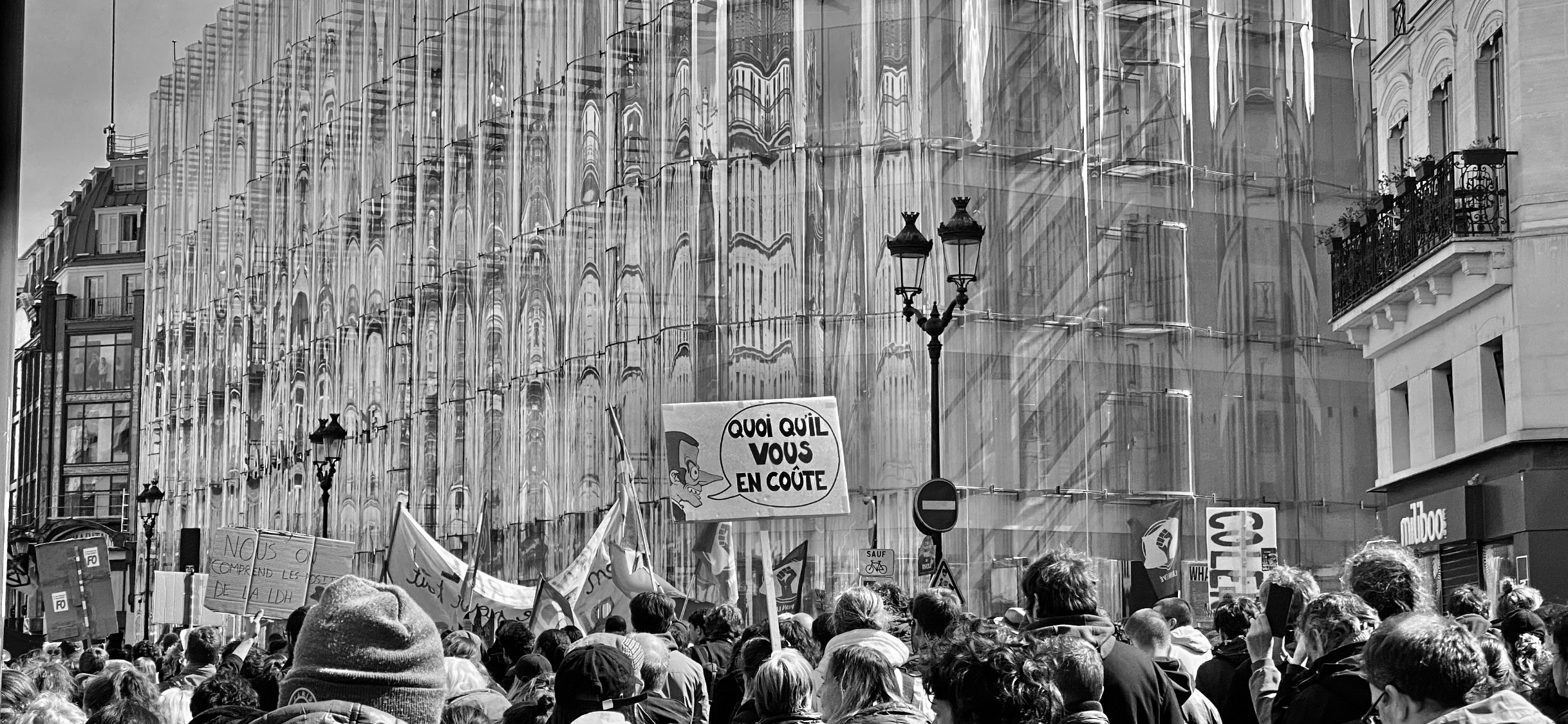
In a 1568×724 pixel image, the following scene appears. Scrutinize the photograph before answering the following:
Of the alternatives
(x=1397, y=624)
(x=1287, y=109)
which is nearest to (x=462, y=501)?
(x=1287, y=109)

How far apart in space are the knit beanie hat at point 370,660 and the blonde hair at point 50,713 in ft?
8.32

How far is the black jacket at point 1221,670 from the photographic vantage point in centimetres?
891

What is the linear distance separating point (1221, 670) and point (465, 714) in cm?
382

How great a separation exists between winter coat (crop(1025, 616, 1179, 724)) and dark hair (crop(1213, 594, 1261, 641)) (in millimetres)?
2714

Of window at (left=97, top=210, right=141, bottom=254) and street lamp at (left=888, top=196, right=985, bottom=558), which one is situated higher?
window at (left=97, top=210, right=141, bottom=254)

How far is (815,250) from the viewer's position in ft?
101

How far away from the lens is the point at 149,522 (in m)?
54.9

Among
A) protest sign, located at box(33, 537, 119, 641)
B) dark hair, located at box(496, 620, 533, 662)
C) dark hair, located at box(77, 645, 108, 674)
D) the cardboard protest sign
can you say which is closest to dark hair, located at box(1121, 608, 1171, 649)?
dark hair, located at box(496, 620, 533, 662)

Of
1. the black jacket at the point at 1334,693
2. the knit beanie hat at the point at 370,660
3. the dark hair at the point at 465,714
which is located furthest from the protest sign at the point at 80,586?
the knit beanie hat at the point at 370,660

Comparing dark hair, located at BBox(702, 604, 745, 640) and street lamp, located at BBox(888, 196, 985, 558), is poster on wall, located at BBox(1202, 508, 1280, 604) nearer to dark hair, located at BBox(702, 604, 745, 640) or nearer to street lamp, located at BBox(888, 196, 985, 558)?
street lamp, located at BBox(888, 196, 985, 558)

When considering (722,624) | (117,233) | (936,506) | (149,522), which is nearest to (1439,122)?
(936,506)

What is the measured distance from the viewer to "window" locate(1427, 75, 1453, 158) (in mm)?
21297

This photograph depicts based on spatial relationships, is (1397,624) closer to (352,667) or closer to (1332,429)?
(352,667)

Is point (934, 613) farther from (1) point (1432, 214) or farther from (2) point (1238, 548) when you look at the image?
(1) point (1432, 214)
